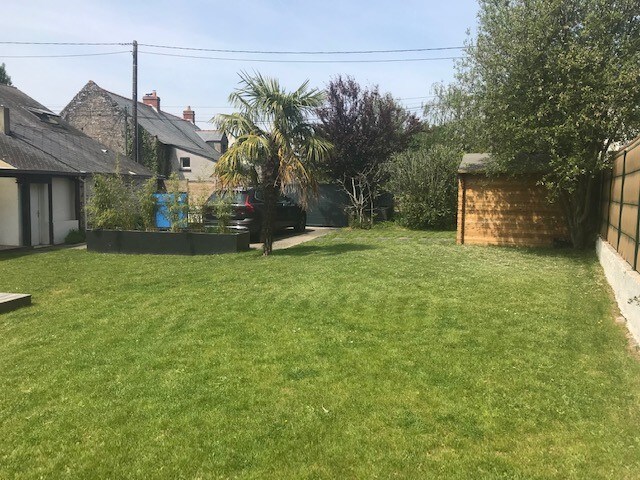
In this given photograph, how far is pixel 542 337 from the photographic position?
5.07 meters

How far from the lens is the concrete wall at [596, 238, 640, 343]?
5.18 metres

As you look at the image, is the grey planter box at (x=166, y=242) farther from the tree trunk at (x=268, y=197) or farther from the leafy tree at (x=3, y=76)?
the leafy tree at (x=3, y=76)

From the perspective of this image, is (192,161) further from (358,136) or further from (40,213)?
(40,213)

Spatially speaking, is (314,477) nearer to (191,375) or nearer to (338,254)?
(191,375)

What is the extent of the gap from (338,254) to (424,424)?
7901 mm

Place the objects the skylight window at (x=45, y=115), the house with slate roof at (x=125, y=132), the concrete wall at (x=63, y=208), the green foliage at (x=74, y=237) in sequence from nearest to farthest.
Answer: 1. the concrete wall at (x=63, y=208)
2. the green foliage at (x=74, y=237)
3. the skylight window at (x=45, y=115)
4. the house with slate roof at (x=125, y=132)

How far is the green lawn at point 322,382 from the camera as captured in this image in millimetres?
3004

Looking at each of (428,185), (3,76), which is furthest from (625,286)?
(3,76)

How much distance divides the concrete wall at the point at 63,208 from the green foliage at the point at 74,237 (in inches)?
5.8

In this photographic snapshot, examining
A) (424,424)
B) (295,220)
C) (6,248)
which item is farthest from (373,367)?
(295,220)

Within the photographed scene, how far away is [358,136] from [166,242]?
10050 millimetres

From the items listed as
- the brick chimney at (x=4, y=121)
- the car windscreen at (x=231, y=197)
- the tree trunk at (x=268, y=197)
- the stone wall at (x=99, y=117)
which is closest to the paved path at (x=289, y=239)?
the car windscreen at (x=231, y=197)

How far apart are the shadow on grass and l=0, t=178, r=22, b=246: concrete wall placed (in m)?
6.92

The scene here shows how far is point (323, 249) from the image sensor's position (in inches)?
482
